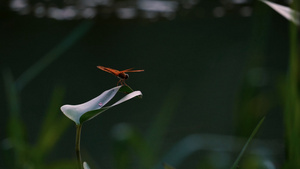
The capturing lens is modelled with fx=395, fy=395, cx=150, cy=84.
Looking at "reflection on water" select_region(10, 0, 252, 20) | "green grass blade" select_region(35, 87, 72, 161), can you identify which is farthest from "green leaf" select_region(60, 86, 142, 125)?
"reflection on water" select_region(10, 0, 252, 20)

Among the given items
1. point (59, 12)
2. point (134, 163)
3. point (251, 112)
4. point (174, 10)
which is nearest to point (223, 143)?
point (134, 163)

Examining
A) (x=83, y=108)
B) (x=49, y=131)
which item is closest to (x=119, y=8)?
(x=49, y=131)

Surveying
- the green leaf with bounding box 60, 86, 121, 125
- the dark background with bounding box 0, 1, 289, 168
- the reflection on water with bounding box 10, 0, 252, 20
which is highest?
the reflection on water with bounding box 10, 0, 252, 20

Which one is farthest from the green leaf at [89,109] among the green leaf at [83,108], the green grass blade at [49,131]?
the green grass blade at [49,131]

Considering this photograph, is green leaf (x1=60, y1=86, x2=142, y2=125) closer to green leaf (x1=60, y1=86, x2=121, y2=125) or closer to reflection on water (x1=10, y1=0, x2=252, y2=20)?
green leaf (x1=60, y1=86, x2=121, y2=125)

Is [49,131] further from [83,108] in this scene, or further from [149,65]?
[149,65]

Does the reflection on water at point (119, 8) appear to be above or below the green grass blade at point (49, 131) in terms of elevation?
above

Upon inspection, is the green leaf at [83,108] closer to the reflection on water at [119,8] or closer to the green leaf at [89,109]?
the green leaf at [89,109]

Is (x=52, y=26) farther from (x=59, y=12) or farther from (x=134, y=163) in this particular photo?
(x=134, y=163)
